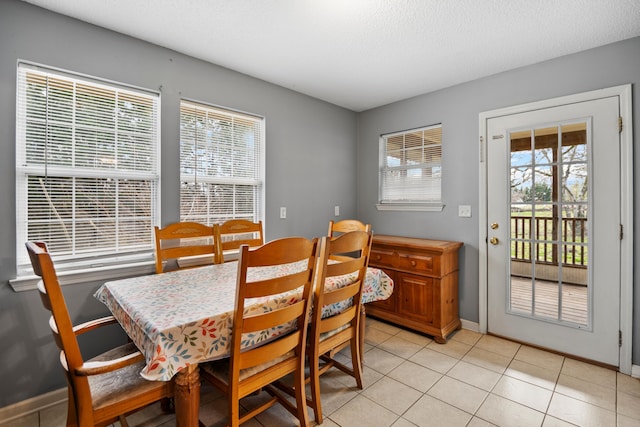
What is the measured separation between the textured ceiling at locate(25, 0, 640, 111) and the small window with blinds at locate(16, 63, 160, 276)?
1.66ft

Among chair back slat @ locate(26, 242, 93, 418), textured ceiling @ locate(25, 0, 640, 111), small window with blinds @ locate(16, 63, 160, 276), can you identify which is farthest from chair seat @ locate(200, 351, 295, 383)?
textured ceiling @ locate(25, 0, 640, 111)

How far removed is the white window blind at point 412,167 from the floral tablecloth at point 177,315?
2.03m

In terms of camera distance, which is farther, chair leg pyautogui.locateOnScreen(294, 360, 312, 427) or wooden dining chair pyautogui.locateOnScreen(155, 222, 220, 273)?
wooden dining chair pyautogui.locateOnScreen(155, 222, 220, 273)

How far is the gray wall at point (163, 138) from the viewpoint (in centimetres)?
180

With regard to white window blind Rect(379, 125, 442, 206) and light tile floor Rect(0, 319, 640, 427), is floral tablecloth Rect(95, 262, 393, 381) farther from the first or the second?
white window blind Rect(379, 125, 442, 206)

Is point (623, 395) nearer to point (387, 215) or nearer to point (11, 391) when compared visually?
point (387, 215)

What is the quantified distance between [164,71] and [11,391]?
7.77ft

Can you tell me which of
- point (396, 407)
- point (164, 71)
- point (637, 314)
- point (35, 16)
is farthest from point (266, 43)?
point (637, 314)

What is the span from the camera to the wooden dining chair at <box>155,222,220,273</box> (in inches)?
85.5

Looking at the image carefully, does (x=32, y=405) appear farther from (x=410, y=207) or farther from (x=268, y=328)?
(x=410, y=207)

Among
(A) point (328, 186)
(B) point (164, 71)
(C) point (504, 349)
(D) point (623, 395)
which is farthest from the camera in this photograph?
(A) point (328, 186)

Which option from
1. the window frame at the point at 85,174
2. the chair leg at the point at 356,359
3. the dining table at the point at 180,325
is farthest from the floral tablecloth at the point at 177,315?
the window frame at the point at 85,174

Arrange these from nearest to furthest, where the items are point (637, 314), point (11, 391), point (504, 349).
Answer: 1. point (11, 391)
2. point (637, 314)
3. point (504, 349)

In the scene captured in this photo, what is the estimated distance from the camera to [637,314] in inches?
88.1
